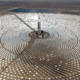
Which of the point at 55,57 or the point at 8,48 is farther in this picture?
the point at 8,48

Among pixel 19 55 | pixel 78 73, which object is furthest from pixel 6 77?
pixel 78 73

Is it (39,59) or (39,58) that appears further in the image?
(39,58)

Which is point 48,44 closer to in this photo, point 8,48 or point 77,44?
point 77,44

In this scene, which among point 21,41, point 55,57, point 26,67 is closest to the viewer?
point 26,67

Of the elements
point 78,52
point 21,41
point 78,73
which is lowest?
point 78,73

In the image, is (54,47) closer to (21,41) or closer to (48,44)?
(48,44)

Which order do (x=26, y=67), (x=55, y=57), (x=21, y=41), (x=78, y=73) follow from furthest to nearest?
(x=21, y=41) → (x=55, y=57) → (x=26, y=67) → (x=78, y=73)

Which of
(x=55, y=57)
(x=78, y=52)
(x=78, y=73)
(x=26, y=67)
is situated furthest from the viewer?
(x=78, y=52)

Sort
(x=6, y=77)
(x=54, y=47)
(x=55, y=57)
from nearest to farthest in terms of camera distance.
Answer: (x=6, y=77)
(x=55, y=57)
(x=54, y=47)

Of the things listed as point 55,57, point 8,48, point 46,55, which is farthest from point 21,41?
point 55,57

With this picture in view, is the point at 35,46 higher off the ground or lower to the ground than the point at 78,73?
higher
